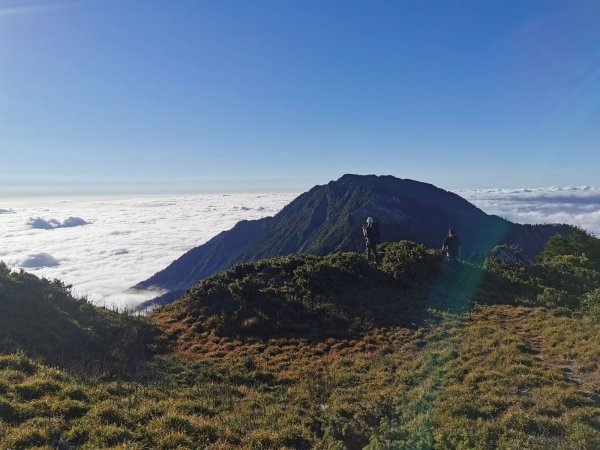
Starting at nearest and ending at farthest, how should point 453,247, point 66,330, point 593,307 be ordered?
point 593,307 → point 66,330 → point 453,247

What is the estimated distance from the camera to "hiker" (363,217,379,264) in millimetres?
24398

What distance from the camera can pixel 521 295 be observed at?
22.1m

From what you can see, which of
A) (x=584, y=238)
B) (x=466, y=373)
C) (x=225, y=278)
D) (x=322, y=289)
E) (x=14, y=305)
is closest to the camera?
(x=466, y=373)

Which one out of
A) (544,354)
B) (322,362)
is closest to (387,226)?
(322,362)

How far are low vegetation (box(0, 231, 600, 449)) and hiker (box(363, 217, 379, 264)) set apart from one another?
1.31 m

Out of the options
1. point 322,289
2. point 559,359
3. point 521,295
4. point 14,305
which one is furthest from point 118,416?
point 521,295

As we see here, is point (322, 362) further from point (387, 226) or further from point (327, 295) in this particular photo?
point (387, 226)

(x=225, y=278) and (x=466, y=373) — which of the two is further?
(x=225, y=278)

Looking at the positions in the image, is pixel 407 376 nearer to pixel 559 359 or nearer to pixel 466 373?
pixel 466 373

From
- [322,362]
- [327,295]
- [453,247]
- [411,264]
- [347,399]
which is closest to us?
[347,399]

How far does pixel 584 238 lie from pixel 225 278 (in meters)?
47.5

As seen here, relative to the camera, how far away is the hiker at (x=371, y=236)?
24398 mm

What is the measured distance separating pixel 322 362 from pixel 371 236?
11.7 metres

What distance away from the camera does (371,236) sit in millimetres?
24875
